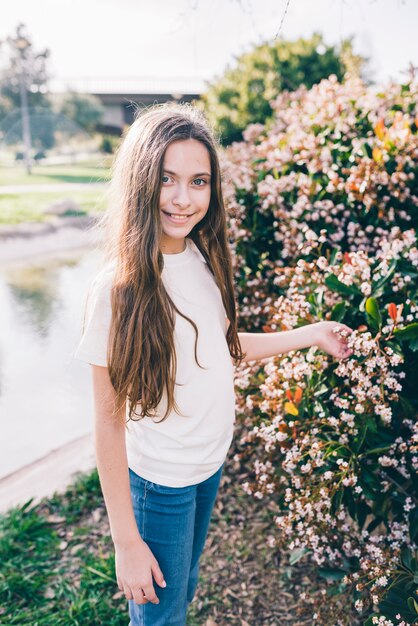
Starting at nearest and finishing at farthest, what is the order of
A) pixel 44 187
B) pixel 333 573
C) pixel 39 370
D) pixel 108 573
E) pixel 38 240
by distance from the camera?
pixel 333 573, pixel 108 573, pixel 39 370, pixel 38 240, pixel 44 187

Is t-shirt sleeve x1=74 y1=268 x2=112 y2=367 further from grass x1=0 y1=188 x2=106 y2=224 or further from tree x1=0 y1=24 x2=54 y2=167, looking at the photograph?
tree x1=0 y1=24 x2=54 y2=167

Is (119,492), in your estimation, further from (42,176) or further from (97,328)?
(42,176)

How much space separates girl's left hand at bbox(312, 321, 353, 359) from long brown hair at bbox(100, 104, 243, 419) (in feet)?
1.63

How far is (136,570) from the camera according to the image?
4.82 feet

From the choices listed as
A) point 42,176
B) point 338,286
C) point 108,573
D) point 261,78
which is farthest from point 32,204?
point 338,286

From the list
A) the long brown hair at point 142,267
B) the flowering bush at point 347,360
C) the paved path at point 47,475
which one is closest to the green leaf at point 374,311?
the flowering bush at point 347,360

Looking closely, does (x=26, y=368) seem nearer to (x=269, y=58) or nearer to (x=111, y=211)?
(x=111, y=211)

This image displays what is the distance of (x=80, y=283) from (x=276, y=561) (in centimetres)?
562

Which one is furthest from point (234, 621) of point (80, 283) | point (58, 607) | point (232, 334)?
point (80, 283)

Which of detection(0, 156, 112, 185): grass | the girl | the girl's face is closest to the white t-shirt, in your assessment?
the girl

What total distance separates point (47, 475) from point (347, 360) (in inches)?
84.5

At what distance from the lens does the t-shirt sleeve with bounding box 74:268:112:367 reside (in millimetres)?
1382

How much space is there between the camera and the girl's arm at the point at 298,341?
1.81 meters

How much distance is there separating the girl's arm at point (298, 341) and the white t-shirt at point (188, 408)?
0.85 ft
